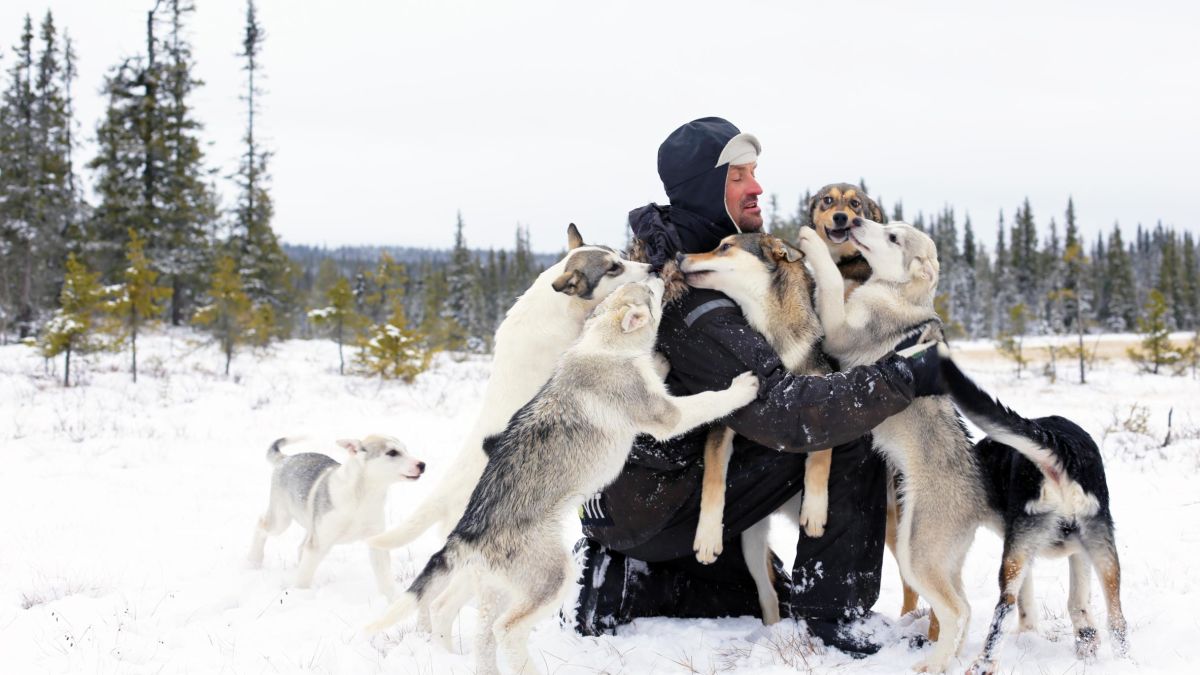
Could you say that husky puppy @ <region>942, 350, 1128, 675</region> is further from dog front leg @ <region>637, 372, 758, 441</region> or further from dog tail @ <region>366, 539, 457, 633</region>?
dog tail @ <region>366, 539, 457, 633</region>

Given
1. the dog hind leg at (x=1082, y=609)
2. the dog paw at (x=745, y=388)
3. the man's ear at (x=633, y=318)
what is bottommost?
the dog hind leg at (x=1082, y=609)

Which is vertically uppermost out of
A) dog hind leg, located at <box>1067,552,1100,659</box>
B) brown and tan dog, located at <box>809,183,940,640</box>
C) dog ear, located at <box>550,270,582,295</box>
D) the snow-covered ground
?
brown and tan dog, located at <box>809,183,940,640</box>

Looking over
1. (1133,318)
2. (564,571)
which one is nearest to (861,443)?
(564,571)

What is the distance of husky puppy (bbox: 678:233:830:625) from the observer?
13.2 ft

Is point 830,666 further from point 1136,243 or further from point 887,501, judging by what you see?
point 1136,243

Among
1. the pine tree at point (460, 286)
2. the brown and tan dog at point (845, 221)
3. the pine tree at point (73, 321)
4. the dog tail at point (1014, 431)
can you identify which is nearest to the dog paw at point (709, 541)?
the brown and tan dog at point (845, 221)

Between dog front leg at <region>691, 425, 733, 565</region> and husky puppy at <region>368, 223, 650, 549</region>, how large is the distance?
1.12m

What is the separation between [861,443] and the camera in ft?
13.4

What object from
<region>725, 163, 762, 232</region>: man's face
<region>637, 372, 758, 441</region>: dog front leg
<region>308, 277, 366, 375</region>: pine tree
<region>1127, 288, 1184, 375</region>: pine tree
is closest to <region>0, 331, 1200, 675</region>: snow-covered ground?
<region>637, 372, 758, 441</region>: dog front leg

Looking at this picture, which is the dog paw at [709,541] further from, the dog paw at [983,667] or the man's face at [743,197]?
the man's face at [743,197]

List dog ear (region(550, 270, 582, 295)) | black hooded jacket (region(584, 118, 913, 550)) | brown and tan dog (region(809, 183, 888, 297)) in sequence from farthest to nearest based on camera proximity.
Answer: brown and tan dog (region(809, 183, 888, 297)) → dog ear (region(550, 270, 582, 295)) → black hooded jacket (region(584, 118, 913, 550))

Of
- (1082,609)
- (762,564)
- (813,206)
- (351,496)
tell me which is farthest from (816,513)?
(351,496)

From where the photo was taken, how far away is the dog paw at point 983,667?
11.1 feet

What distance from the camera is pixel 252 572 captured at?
607 cm
